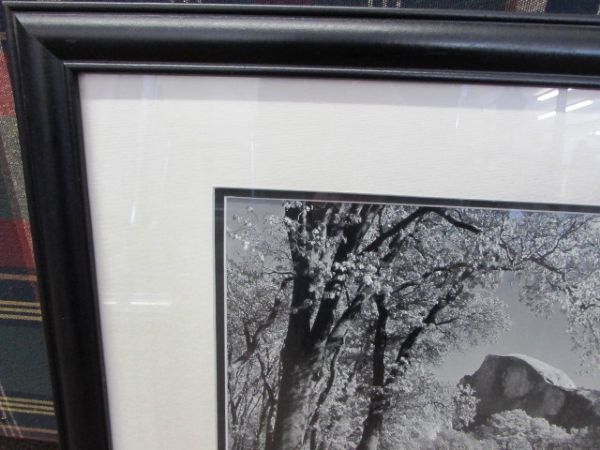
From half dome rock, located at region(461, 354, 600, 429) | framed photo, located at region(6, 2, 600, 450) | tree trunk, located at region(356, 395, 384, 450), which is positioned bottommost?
tree trunk, located at region(356, 395, 384, 450)

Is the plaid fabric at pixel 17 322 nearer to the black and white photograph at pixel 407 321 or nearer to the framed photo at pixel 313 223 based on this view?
the framed photo at pixel 313 223

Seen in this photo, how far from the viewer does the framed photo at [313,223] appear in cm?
29

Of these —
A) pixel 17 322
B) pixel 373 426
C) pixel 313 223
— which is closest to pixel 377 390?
pixel 373 426

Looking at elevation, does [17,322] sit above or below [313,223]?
below

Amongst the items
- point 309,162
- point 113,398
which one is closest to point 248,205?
point 309,162

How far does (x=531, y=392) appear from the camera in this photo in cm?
35

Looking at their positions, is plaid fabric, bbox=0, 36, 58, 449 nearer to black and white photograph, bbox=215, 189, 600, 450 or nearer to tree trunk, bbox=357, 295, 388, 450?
black and white photograph, bbox=215, 189, 600, 450

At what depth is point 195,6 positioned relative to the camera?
0.93ft

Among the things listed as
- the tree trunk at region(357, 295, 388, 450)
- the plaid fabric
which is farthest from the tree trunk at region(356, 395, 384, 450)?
the plaid fabric

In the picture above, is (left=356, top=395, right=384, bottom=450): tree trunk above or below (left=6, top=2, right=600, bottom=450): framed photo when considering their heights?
below

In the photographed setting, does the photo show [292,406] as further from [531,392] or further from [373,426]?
[531,392]

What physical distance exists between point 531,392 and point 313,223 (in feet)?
0.72

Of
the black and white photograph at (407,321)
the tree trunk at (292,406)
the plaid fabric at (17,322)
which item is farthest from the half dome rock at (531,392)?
the plaid fabric at (17,322)

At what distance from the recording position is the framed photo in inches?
11.5
